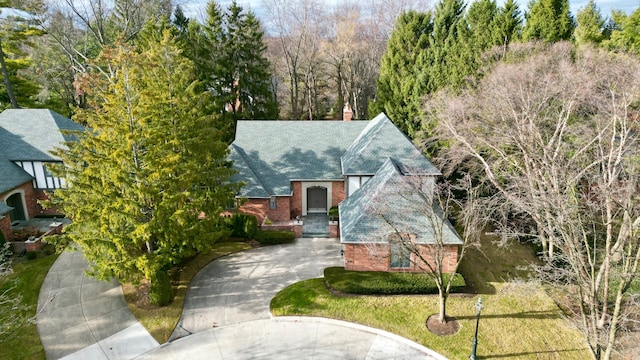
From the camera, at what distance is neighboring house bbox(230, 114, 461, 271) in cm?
2384

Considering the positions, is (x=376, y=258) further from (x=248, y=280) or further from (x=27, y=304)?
(x=27, y=304)

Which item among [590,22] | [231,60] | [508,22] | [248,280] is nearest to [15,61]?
[231,60]

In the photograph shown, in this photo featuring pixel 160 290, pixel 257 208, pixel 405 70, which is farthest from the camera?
pixel 405 70

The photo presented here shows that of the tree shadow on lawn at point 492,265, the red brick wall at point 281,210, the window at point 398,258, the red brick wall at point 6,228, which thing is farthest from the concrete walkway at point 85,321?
the tree shadow on lawn at point 492,265

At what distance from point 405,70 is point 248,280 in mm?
20872

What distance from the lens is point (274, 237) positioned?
2433 cm

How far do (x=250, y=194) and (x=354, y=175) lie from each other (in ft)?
22.8

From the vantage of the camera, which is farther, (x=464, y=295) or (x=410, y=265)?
(x=410, y=265)

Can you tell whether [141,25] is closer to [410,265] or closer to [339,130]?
[339,130]

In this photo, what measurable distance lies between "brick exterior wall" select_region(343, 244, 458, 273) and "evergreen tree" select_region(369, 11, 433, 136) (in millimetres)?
12922

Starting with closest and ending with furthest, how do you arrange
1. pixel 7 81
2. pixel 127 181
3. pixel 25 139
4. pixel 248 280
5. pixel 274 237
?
1. pixel 127 181
2. pixel 248 280
3. pixel 274 237
4. pixel 25 139
5. pixel 7 81

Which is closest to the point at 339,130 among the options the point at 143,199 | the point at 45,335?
the point at 143,199

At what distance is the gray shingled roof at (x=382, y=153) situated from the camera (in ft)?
82.3

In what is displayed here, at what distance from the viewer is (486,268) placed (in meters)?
21.6
